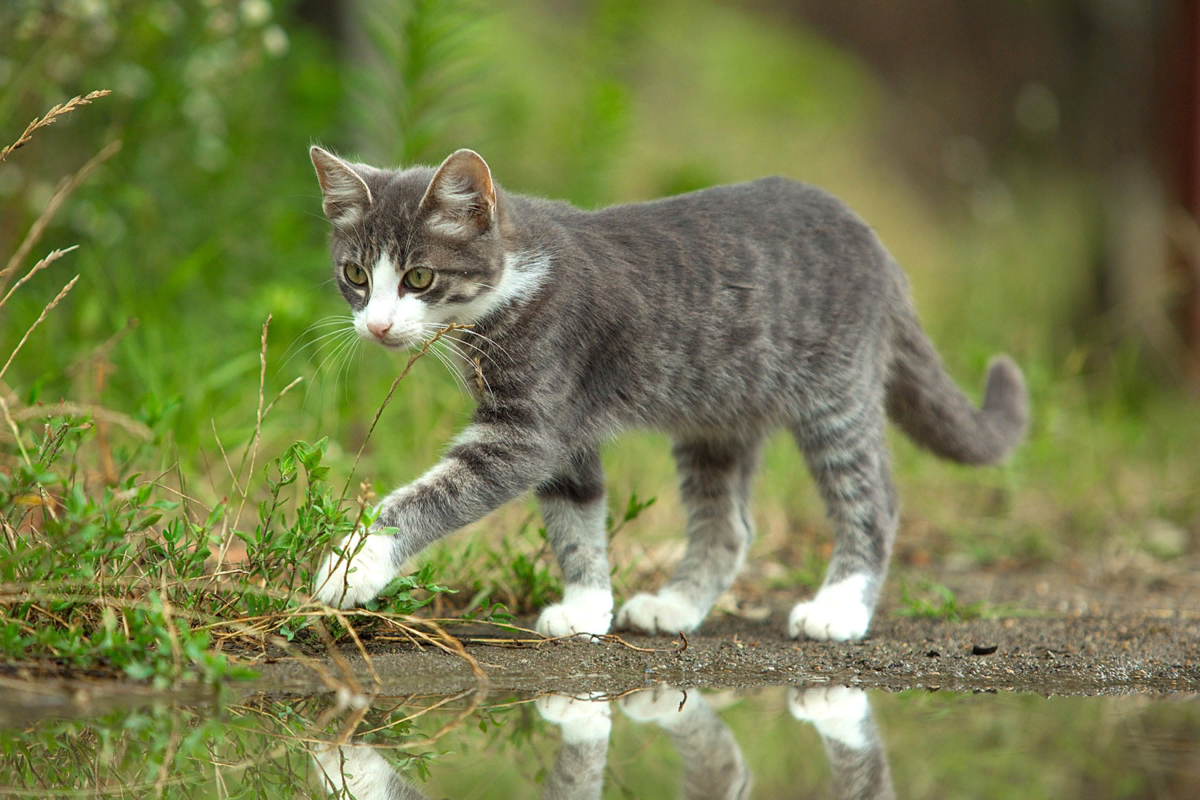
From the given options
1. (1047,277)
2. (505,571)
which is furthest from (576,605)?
(1047,277)

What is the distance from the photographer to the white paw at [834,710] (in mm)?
2303

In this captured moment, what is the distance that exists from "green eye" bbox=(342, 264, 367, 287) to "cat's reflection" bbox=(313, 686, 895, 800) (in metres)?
1.38

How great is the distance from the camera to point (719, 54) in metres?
13.0

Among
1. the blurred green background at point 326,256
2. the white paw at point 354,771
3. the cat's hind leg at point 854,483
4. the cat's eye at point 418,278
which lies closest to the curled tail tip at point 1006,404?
the cat's hind leg at point 854,483

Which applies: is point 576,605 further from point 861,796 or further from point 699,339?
point 861,796

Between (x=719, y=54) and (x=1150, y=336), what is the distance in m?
7.32

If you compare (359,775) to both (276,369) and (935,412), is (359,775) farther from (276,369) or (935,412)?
(276,369)

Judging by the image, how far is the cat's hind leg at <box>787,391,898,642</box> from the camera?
3.62 meters

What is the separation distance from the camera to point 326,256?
5.45 metres

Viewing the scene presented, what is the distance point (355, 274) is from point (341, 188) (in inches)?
9.7

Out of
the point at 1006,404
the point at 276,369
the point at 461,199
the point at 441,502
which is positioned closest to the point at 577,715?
the point at 441,502

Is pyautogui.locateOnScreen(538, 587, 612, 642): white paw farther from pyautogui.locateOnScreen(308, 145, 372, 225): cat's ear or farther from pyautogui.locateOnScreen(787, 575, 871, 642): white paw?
pyautogui.locateOnScreen(308, 145, 372, 225): cat's ear

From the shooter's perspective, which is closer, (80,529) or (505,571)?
(80,529)

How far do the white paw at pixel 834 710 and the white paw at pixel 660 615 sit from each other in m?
0.72
